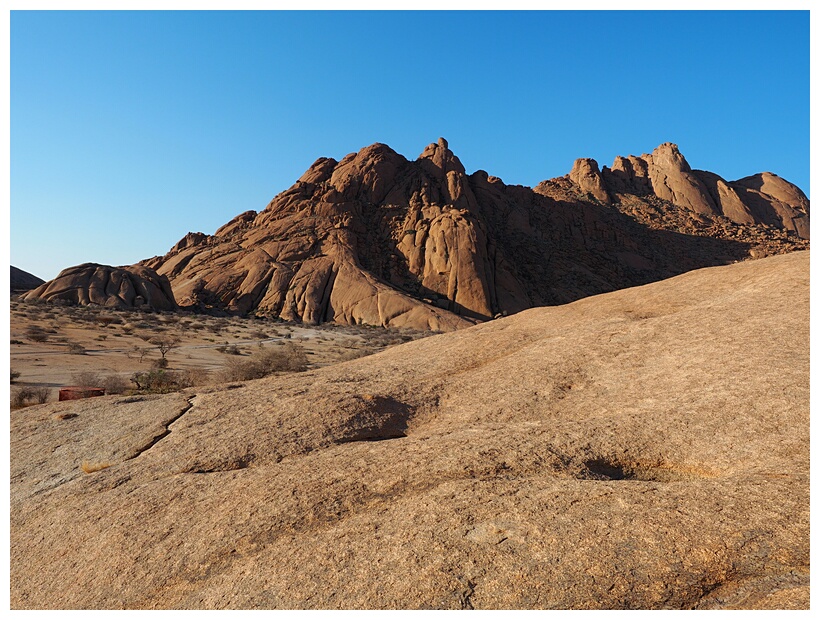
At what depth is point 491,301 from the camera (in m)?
67.4

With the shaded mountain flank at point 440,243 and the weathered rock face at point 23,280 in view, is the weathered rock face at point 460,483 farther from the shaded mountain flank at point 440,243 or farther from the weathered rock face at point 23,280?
the weathered rock face at point 23,280

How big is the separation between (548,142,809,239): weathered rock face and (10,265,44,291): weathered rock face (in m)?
93.1

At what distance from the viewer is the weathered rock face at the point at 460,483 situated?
3455 mm

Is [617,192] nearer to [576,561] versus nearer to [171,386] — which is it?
[171,386]

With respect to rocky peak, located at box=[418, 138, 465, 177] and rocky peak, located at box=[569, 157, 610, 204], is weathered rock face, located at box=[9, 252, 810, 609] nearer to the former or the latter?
rocky peak, located at box=[418, 138, 465, 177]

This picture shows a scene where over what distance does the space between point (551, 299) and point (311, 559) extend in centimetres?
7429

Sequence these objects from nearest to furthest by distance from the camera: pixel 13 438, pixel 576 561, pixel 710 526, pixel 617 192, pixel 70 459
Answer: pixel 576 561 → pixel 710 526 → pixel 70 459 → pixel 13 438 → pixel 617 192

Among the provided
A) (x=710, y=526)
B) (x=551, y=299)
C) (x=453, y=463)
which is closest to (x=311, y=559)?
(x=453, y=463)

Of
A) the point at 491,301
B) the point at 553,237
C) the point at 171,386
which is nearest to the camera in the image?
the point at 171,386

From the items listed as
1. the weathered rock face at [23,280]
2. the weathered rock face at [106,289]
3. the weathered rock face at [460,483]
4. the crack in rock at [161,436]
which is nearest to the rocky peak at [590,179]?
the weathered rock face at [106,289]

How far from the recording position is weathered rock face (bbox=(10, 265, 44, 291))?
260 feet

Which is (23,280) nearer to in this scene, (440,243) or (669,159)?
(440,243)

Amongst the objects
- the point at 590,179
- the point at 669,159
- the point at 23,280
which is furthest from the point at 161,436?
the point at 669,159

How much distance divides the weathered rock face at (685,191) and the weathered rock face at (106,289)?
77.7 metres
